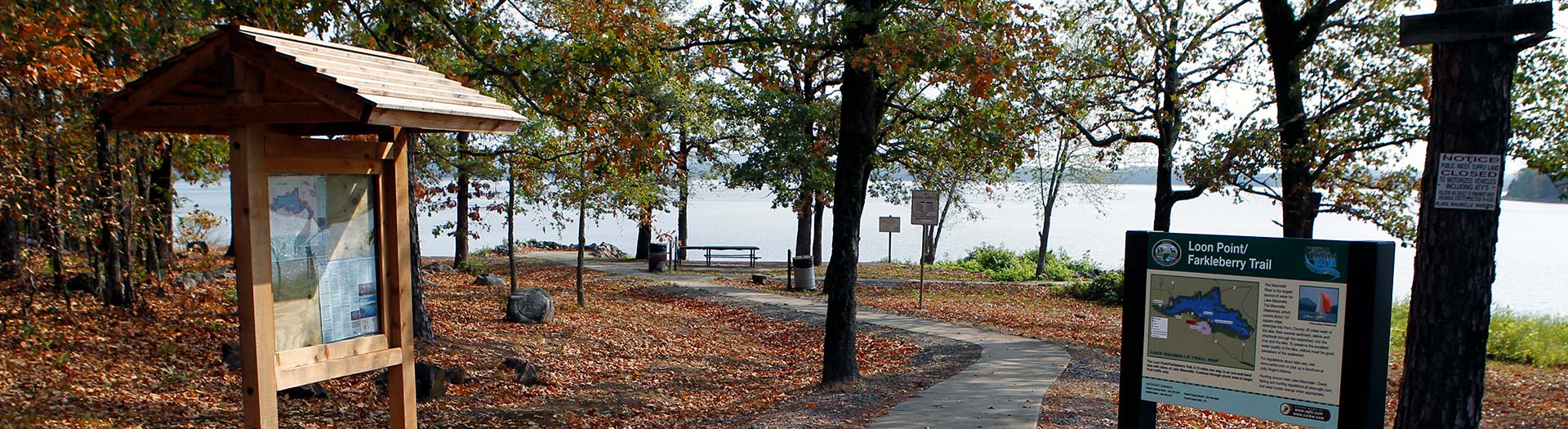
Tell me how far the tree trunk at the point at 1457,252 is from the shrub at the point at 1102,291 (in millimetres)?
Result: 14761

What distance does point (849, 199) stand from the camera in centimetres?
952

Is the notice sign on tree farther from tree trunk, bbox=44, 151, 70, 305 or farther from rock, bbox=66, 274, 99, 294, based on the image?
rock, bbox=66, 274, 99, 294

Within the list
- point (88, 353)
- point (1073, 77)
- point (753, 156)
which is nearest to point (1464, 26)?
point (1073, 77)

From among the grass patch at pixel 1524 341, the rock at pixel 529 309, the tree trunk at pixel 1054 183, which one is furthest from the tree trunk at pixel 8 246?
the tree trunk at pixel 1054 183

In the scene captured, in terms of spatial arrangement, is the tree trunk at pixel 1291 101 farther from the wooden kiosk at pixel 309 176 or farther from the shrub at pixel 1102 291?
the wooden kiosk at pixel 309 176

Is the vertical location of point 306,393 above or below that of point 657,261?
above

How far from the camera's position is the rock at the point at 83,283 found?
1148cm

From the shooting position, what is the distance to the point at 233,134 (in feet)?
14.9

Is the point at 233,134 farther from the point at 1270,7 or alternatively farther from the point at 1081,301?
the point at 1081,301

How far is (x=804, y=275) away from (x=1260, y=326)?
16.9m

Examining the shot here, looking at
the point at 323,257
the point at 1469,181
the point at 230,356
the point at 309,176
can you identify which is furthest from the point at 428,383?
the point at 1469,181

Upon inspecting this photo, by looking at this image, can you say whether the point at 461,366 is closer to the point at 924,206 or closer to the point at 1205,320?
the point at 1205,320

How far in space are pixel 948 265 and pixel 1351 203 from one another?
17.7 metres

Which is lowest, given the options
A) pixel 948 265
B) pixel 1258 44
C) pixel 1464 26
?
pixel 948 265
